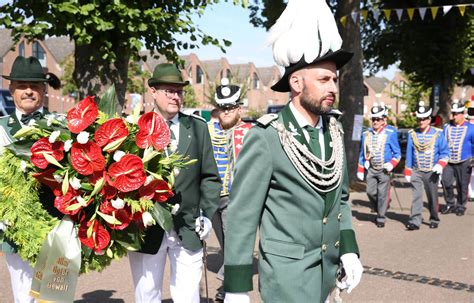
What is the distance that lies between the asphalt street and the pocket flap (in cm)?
322

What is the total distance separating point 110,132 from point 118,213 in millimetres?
493

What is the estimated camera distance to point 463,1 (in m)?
20.2

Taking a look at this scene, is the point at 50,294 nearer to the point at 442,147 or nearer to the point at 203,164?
the point at 203,164

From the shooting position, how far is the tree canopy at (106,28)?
8.11 m

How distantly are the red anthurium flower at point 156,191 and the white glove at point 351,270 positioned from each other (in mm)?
1205

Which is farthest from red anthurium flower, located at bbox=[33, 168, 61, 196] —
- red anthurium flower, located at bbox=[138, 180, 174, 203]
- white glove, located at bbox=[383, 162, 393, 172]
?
white glove, located at bbox=[383, 162, 393, 172]

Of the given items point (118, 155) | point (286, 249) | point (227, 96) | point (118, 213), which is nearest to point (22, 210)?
point (118, 213)

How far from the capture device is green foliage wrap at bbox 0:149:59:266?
3.72 m

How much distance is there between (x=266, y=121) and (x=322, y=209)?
21.7 inches

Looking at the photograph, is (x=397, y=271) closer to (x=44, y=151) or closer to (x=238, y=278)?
(x=238, y=278)

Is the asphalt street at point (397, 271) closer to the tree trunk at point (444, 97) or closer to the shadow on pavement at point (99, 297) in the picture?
the shadow on pavement at point (99, 297)

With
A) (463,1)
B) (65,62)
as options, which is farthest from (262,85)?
(463,1)

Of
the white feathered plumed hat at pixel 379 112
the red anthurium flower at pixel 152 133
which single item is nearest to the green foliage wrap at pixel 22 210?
the red anthurium flower at pixel 152 133

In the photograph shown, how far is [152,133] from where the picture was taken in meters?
3.77
